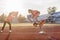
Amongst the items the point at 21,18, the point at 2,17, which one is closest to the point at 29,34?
the point at 21,18

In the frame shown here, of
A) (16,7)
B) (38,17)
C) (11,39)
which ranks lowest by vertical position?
(11,39)

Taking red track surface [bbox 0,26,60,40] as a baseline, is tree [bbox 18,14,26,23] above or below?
above

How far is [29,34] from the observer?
4.72ft

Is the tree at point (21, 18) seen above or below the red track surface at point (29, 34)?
above

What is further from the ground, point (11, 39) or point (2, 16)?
point (2, 16)

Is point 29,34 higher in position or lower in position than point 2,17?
lower

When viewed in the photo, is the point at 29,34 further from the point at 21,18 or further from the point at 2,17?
the point at 2,17

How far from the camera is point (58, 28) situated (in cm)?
143

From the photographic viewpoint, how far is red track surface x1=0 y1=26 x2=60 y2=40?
1430mm

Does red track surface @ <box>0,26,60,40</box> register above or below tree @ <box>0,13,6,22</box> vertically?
below

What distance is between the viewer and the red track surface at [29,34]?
1.43m

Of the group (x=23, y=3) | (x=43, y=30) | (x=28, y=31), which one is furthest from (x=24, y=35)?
(x=23, y=3)

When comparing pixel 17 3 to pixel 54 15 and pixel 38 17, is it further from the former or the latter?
pixel 54 15

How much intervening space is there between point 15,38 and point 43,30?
292 millimetres
